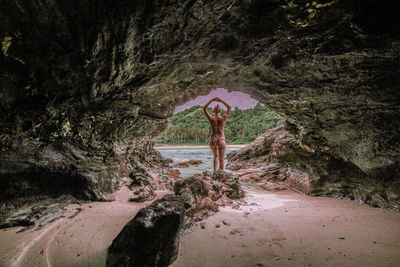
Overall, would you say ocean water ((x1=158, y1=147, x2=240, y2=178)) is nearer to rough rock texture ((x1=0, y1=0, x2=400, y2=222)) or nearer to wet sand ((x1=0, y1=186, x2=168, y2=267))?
wet sand ((x1=0, y1=186, x2=168, y2=267))

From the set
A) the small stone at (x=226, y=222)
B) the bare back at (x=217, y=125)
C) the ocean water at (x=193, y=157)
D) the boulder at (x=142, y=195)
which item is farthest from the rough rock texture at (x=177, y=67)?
the ocean water at (x=193, y=157)

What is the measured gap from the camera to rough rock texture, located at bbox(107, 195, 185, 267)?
1.57 meters

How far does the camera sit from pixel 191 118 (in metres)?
77.9

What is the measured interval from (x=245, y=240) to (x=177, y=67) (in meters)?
3.37

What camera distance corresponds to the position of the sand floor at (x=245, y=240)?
67.4 inches

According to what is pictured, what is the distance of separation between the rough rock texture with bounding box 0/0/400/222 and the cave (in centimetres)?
2

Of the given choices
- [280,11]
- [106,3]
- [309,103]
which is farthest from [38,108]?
[309,103]

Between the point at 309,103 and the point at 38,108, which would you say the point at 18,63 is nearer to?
the point at 38,108

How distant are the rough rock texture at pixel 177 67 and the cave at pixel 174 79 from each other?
2 cm

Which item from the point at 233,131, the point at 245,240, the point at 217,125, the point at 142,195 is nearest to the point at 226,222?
the point at 245,240

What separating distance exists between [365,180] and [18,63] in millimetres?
6194

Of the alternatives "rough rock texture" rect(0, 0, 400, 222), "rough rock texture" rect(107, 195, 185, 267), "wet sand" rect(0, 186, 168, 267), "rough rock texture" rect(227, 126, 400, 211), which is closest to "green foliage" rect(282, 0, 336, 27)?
"rough rock texture" rect(0, 0, 400, 222)

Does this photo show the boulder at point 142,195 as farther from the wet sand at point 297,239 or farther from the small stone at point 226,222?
the small stone at point 226,222

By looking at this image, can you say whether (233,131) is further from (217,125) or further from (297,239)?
(297,239)
